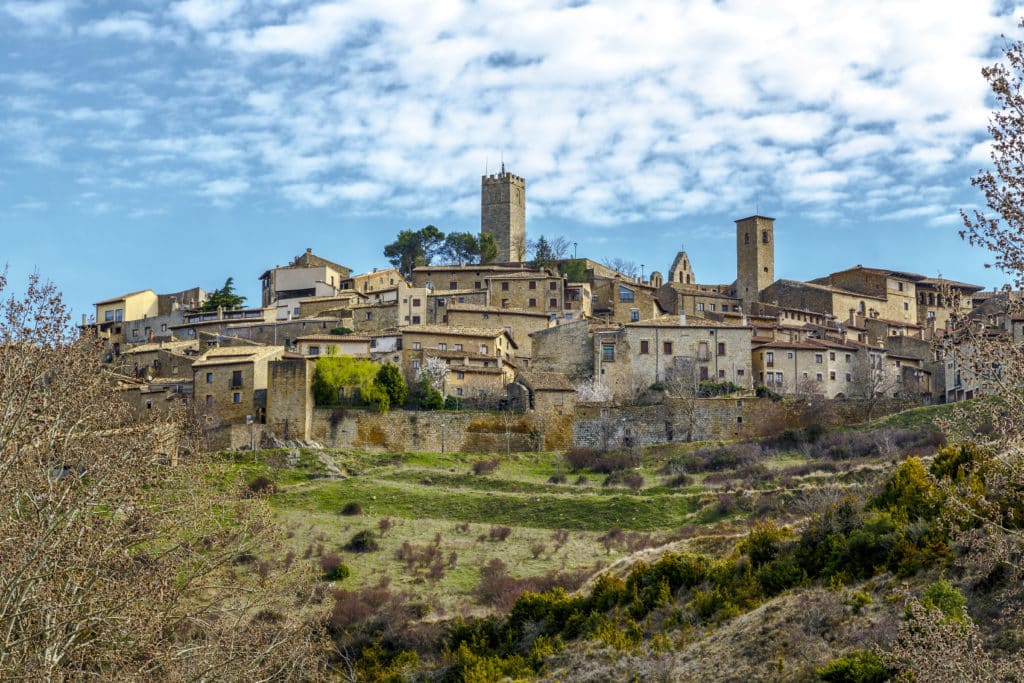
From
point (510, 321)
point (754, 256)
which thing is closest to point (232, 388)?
point (510, 321)

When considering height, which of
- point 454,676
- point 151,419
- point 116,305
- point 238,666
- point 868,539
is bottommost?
point 454,676

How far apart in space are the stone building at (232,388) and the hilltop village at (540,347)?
3.1 inches

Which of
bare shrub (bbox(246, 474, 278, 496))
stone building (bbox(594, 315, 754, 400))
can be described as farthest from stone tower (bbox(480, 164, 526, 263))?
bare shrub (bbox(246, 474, 278, 496))

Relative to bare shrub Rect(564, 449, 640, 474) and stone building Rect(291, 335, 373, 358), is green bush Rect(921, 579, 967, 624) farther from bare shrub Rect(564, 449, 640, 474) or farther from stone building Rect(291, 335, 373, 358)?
stone building Rect(291, 335, 373, 358)

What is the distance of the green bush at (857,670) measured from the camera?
765 inches

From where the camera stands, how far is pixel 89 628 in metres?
19.1

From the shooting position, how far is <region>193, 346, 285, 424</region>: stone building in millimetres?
56906

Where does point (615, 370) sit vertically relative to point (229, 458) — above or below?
above

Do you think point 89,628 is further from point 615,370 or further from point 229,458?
point 615,370

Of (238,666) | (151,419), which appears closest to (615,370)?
(151,419)

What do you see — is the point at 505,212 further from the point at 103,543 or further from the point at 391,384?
the point at 103,543

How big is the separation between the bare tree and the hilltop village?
28.4 m

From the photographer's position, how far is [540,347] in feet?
220

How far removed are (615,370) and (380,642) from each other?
34644 mm
